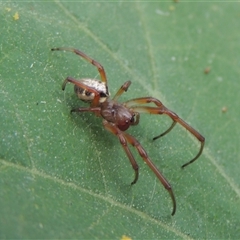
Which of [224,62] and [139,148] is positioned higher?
[224,62]

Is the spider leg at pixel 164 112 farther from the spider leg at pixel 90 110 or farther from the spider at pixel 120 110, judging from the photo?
the spider leg at pixel 90 110

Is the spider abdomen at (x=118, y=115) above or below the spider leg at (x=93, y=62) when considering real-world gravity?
below

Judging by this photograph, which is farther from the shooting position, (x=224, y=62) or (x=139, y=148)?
(x=224, y=62)

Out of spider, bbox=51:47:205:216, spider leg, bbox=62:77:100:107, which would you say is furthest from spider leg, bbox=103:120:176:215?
spider leg, bbox=62:77:100:107

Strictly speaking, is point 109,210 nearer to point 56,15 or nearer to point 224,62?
point 56,15

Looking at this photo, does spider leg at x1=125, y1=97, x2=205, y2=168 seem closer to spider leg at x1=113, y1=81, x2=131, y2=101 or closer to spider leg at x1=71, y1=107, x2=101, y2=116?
spider leg at x1=113, y1=81, x2=131, y2=101

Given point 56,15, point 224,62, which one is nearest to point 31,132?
point 56,15

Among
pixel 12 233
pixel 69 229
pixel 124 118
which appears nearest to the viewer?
pixel 12 233

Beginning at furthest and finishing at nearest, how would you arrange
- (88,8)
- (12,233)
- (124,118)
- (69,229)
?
(88,8) < (124,118) < (69,229) < (12,233)

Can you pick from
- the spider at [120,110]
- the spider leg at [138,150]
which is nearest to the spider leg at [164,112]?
the spider at [120,110]
